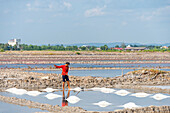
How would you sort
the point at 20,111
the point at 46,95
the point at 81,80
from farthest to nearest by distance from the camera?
the point at 81,80 < the point at 46,95 < the point at 20,111

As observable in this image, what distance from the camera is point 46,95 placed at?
17.1 m

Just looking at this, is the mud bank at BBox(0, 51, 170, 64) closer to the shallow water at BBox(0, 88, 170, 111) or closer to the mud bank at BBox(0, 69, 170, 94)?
the mud bank at BBox(0, 69, 170, 94)

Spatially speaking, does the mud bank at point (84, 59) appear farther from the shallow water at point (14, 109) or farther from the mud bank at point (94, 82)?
the shallow water at point (14, 109)

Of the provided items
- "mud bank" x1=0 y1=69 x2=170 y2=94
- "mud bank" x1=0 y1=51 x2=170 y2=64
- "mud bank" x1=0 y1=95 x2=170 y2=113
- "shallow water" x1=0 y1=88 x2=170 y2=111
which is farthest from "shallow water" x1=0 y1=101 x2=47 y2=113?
"mud bank" x1=0 y1=51 x2=170 y2=64

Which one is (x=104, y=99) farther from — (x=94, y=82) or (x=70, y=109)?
(x=94, y=82)

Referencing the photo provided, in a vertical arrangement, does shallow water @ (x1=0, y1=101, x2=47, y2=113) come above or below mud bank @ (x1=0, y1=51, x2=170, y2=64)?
above

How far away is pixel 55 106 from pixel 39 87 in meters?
6.85

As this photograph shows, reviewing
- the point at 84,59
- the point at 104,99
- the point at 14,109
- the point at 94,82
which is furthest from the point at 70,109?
the point at 84,59

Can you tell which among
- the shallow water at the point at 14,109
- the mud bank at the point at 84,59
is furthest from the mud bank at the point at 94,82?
the mud bank at the point at 84,59

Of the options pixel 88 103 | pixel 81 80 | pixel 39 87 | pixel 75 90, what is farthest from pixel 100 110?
pixel 81 80

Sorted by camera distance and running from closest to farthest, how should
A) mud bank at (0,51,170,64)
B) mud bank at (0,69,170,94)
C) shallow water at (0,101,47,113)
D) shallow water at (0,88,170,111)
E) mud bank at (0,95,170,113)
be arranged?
mud bank at (0,95,170,113), shallow water at (0,101,47,113), shallow water at (0,88,170,111), mud bank at (0,69,170,94), mud bank at (0,51,170,64)

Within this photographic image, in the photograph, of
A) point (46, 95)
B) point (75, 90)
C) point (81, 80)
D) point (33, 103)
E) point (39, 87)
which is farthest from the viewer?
point (81, 80)

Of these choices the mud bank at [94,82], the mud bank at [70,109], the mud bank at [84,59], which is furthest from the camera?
the mud bank at [84,59]

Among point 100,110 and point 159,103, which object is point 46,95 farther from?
point 159,103
